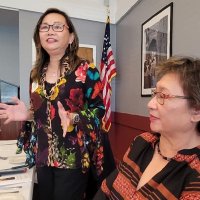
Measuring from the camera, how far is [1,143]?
1.88 meters

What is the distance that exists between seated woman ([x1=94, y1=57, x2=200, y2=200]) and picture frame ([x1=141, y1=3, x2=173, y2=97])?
1.10 m

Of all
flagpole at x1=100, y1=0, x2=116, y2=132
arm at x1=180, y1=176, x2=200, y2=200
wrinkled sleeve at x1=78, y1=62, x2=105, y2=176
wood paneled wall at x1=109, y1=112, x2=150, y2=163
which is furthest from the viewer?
flagpole at x1=100, y1=0, x2=116, y2=132

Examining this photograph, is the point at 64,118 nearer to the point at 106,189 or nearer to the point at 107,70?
the point at 106,189

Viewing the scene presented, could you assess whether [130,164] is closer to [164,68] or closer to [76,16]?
[164,68]

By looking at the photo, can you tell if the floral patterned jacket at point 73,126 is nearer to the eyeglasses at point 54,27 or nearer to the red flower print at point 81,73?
the red flower print at point 81,73

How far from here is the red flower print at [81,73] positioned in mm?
1171

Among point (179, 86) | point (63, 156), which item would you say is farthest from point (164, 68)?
point (63, 156)

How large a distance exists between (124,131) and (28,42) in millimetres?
1667

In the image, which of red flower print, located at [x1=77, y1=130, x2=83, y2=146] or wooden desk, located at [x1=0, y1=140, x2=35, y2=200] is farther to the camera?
red flower print, located at [x1=77, y1=130, x2=83, y2=146]

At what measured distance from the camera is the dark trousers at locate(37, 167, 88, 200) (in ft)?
3.67

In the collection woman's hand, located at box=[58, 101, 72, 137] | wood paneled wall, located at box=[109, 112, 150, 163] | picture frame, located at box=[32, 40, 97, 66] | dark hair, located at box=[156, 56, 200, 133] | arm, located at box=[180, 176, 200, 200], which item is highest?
picture frame, located at box=[32, 40, 97, 66]

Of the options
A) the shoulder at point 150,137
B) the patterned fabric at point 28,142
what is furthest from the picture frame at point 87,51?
the shoulder at point 150,137

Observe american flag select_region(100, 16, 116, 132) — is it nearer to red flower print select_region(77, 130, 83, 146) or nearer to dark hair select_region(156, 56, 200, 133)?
red flower print select_region(77, 130, 83, 146)

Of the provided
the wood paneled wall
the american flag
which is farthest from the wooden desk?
the american flag
